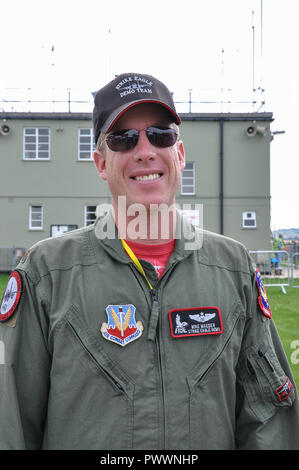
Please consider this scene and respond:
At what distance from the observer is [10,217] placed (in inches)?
789

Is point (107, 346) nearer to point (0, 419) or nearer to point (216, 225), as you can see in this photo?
point (0, 419)

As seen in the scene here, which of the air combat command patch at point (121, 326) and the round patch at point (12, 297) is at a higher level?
the round patch at point (12, 297)

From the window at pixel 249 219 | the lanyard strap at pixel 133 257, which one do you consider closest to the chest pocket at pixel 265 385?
the lanyard strap at pixel 133 257

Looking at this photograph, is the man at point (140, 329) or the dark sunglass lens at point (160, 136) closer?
the man at point (140, 329)

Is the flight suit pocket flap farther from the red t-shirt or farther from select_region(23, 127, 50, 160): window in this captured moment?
select_region(23, 127, 50, 160): window

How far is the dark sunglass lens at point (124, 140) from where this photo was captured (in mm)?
1787

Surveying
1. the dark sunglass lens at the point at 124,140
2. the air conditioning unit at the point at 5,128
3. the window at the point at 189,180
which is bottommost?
the dark sunglass lens at the point at 124,140

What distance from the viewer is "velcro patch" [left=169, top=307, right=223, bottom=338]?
1.68 meters

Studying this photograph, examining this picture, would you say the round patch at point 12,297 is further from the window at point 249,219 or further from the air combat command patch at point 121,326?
the window at point 249,219

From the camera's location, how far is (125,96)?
5.91 ft

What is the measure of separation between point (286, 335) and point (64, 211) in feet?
49.8

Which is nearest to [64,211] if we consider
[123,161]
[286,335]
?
[286,335]

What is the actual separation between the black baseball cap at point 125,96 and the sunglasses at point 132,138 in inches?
2.1
